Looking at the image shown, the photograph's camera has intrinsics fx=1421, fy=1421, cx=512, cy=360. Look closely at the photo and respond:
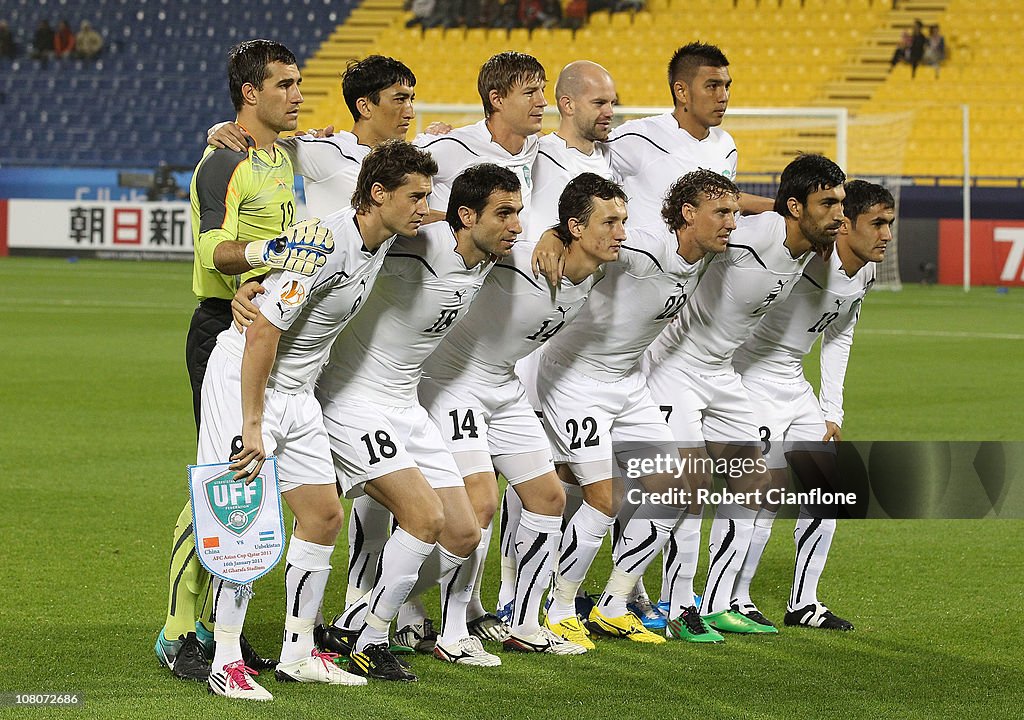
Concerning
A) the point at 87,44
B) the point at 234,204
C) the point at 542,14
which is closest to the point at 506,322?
the point at 234,204

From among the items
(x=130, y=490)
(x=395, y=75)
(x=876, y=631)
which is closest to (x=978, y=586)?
(x=876, y=631)

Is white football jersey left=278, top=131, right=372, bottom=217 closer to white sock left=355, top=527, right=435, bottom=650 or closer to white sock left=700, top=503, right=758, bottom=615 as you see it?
white sock left=355, top=527, right=435, bottom=650

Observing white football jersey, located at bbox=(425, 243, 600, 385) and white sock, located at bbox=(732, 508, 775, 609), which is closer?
white football jersey, located at bbox=(425, 243, 600, 385)

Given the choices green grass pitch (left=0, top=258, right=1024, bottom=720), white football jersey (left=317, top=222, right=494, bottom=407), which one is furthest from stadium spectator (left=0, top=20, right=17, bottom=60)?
white football jersey (left=317, top=222, right=494, bottom=407)

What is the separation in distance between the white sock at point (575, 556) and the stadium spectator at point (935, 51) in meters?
24.0

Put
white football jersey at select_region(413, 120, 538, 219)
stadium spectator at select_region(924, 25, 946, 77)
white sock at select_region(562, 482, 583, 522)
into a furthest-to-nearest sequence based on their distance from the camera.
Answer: stadium spectator at select_region(924, 25, 946, 77) → white sock at select_region(562, 482, 583, 522) → white football jersey at select_region(413, 120, 538, 219)

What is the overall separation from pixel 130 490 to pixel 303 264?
4027 millimetres

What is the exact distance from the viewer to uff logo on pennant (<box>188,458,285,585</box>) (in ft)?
14.1

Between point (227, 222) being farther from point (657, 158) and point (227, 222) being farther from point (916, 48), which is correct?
point (916, 48)

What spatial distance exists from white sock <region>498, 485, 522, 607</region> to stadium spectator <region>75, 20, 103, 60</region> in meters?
29.5

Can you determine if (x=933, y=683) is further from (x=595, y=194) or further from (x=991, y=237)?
(x=991, y=237)

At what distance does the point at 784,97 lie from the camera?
28094 mm

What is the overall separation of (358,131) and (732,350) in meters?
1.71

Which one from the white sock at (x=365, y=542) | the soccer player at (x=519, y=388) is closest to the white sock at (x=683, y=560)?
the soccer player at (x=519, y=388)
